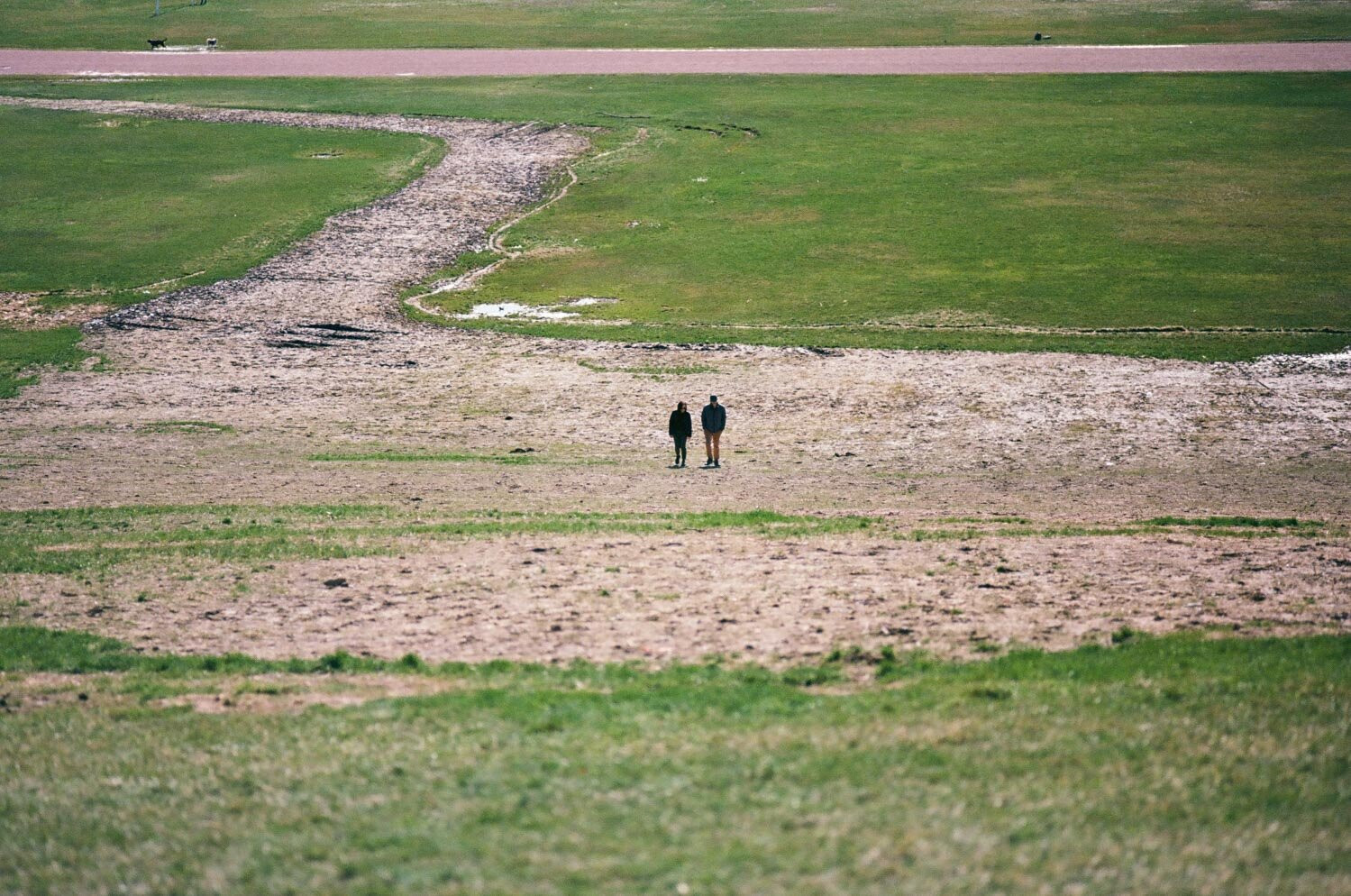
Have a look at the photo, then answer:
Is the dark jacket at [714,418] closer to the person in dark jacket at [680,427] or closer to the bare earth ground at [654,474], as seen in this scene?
the person in dark jacket at [680,427]

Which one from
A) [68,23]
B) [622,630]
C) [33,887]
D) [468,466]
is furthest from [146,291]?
[68,23]

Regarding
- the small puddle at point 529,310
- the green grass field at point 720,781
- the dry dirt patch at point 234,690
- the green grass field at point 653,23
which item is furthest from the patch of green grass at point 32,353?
the green grass field at point 653,23

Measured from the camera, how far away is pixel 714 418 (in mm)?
28125

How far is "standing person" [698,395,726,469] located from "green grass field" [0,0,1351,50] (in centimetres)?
6802

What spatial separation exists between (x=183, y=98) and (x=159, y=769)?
236ft

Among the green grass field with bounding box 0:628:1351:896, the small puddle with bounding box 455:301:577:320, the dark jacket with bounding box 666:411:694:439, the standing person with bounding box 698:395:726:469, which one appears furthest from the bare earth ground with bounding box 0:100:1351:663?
the small puddle with bounding box 455:301:577:320

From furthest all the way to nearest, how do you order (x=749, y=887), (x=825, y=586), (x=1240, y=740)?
(x=825, y=586)
(x=1240, y=740)
(x=749, y=887)

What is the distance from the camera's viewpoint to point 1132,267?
41875mm

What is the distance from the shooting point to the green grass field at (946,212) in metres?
37.9

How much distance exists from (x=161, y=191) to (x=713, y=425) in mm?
38778

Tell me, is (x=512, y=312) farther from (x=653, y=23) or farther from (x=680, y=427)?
(x=653, y=23)

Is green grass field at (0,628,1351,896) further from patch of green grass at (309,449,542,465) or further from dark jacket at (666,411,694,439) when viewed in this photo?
patch of green grass at (309,449,542,465)

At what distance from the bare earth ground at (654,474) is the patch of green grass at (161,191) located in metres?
4.24

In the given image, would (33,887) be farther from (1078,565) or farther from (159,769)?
(1078,565)
